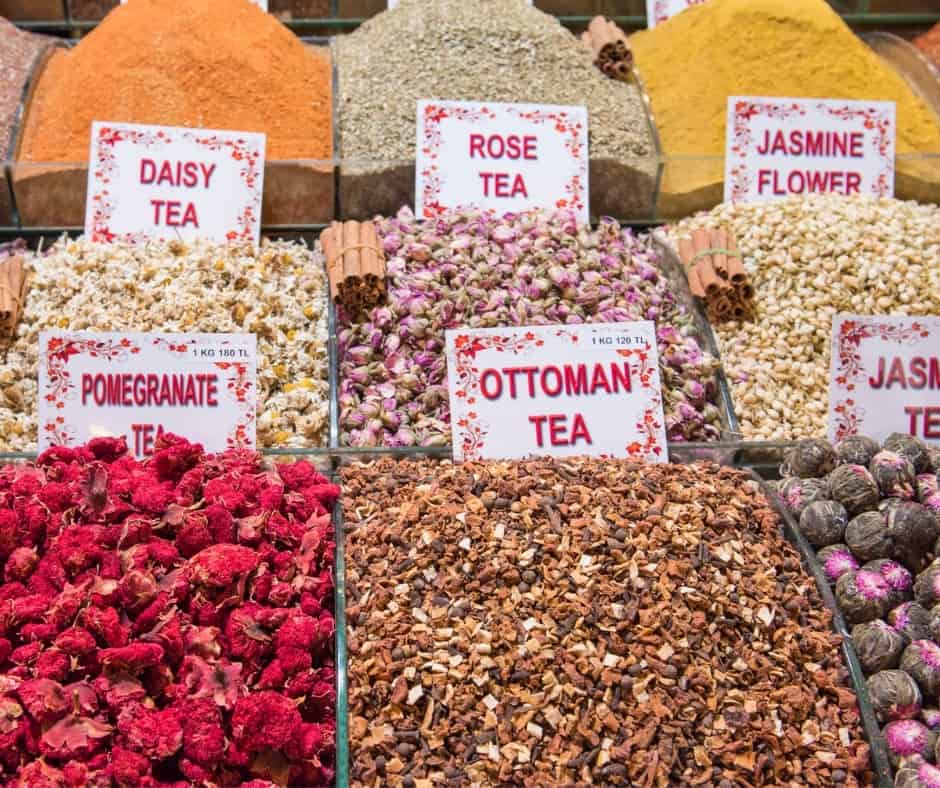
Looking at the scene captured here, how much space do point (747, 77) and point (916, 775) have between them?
175 cm

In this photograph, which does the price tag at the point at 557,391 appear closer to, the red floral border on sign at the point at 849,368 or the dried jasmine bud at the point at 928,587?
the red floral border on sign at the point at 849,368

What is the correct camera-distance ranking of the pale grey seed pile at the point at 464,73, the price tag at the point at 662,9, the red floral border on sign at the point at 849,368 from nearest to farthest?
1. the red floral border on sign at the point at 849,368
2. the pale grey seed pile at the point at 464,73
3. the price tag at the point at 662,9

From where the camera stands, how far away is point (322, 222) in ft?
7.57

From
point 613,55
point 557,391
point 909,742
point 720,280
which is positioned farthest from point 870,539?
point 613,55

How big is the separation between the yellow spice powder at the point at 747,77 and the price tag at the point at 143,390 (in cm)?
110

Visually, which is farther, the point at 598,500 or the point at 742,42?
the point at 742,42

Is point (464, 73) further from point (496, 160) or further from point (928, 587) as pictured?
point (928, 587)

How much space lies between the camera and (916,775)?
1.29 metres

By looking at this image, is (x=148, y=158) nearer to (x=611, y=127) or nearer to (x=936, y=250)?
(x=611, y=127)

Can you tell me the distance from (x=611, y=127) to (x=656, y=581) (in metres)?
1.27

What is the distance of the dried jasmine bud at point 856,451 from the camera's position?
1672mm

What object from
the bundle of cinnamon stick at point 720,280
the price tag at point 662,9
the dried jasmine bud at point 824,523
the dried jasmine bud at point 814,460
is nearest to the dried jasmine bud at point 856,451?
the dried jasmine bud at point 814,460

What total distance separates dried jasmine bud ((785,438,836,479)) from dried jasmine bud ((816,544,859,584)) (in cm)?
16

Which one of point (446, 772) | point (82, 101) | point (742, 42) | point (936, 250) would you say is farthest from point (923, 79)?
point (446, 772)
